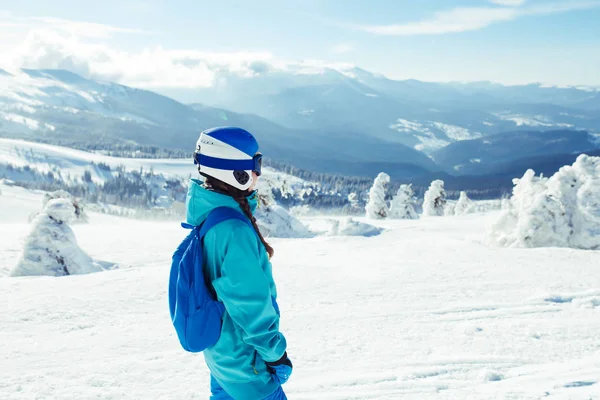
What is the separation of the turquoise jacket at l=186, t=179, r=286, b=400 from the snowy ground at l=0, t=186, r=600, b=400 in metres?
2.72

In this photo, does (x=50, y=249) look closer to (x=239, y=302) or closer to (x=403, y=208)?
(x=239, y=302)

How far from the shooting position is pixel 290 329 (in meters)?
7.75

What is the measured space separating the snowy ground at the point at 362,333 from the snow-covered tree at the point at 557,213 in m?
5.25

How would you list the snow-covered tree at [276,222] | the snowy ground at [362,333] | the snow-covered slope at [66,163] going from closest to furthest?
1. the snowy ground at [362,333]
2. the snow-covered tree at [276,222]
3. the snow-covered slope at [66,163]

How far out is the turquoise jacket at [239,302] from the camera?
263 cm

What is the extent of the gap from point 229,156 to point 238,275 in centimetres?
82

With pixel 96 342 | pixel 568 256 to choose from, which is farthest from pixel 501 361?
pixel 568 256

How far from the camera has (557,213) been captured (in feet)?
62.3

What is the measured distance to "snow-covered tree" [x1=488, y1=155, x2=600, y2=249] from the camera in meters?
18.8

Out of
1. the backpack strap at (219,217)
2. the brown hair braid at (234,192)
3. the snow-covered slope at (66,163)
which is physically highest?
the brown hair braid at (234,192)

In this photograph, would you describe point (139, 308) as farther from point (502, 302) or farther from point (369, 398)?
point (502, 302)

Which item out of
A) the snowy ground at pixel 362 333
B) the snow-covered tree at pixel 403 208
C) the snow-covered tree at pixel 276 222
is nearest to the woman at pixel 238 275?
the snowy ground at pixel 362 333

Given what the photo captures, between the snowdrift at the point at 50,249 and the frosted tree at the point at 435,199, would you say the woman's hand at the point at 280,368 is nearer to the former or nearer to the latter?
the snowdrift at the point at 50,249

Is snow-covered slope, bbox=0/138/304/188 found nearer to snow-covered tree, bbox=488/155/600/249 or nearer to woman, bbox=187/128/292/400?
snow-covered tree, bbox=488/155/600/249
